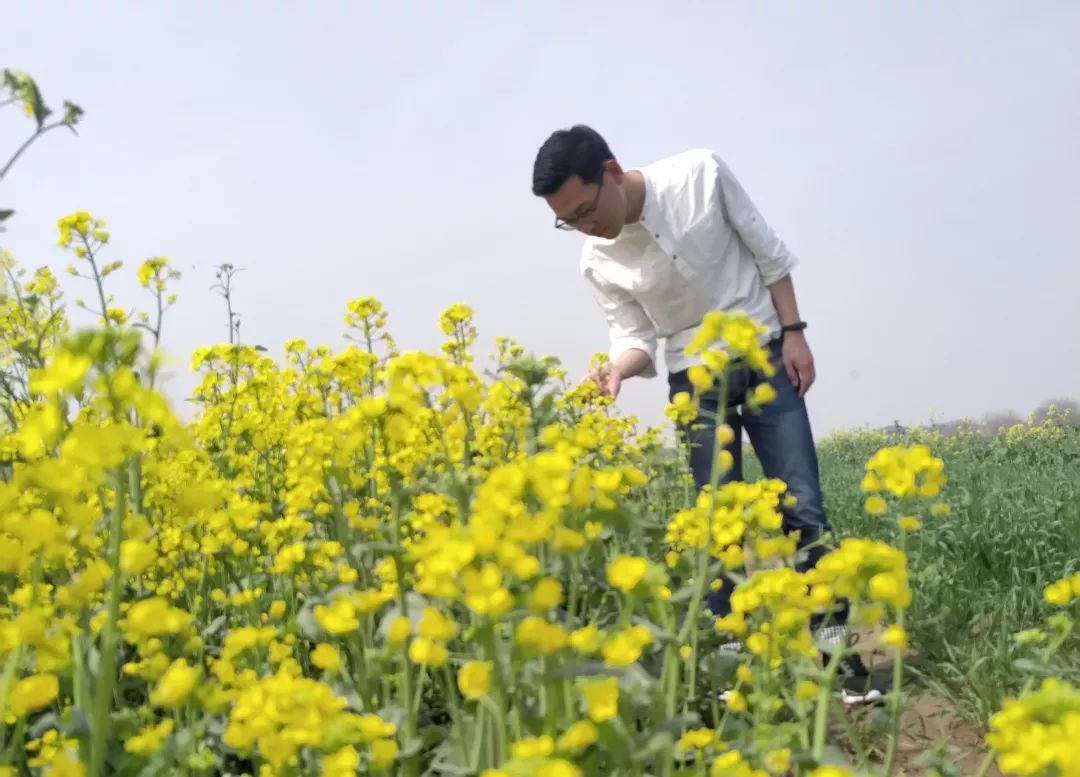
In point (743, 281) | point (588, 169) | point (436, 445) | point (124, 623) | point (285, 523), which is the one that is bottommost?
point (124, 623)

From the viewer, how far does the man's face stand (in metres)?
3.32

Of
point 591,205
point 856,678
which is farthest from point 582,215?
point 856,678

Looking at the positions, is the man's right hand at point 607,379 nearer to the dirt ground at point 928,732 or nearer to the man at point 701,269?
the man at point 701,269

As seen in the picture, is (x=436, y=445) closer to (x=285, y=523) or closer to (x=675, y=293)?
(x=285, y=523)

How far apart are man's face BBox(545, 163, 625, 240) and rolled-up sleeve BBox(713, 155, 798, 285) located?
1.28 feet

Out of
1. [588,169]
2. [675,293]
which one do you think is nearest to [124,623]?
[588,169]

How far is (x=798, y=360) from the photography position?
343 cm

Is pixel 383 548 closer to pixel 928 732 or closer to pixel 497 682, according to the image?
pixel 497 682

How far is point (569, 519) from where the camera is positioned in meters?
1.50

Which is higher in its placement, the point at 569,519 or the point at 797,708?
the point at 569,519

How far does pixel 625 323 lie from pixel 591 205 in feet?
2.38

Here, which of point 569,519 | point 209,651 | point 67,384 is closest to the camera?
point 67,384

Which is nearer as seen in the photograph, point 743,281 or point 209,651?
point 209,651

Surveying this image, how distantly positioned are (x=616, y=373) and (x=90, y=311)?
73.2 inches
